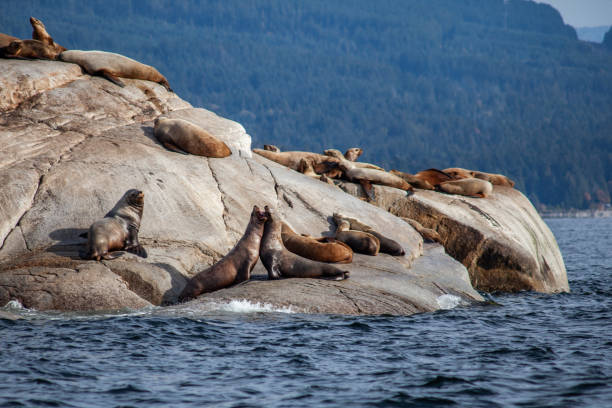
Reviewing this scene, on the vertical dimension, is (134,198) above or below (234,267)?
above

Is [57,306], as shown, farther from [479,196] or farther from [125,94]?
[479,196]

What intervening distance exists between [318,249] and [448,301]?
7.78ft

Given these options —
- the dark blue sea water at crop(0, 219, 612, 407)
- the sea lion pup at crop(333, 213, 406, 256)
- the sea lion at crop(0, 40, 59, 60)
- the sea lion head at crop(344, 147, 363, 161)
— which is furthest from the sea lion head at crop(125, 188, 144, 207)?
the sea lion head at crop(344, 147, 363, 161)

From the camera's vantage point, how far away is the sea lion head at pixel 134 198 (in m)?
12.7

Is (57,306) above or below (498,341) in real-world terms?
below

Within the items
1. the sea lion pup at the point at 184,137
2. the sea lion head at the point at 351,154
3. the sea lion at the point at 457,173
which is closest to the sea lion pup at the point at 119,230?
the sea lion pup at the point at 184,137

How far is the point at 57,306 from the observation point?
10.9 meters

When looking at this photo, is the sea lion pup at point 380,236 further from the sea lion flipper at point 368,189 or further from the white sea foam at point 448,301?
the sea lion flipper at point 368,189

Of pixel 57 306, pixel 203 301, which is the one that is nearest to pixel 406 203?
pixel 203 301

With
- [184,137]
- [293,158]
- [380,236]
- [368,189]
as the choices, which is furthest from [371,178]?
[184,137]

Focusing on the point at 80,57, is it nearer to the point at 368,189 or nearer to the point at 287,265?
the point at 368,189

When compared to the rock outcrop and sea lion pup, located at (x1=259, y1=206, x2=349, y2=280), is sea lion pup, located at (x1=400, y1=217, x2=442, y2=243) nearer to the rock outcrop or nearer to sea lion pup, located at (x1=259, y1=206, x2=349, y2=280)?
the rock outcrop

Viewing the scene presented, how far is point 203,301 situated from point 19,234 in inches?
140

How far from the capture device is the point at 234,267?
1232 centimetres
